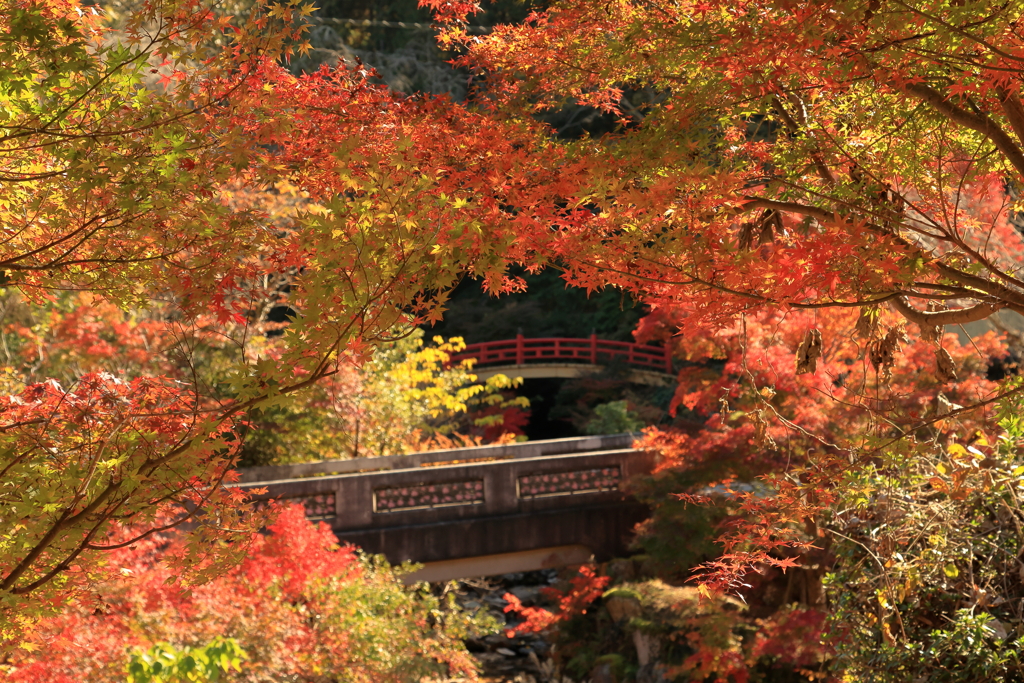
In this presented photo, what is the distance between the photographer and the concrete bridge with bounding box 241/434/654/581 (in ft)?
30.6

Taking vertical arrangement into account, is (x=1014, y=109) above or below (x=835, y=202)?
above

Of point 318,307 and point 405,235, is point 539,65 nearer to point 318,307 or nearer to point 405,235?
point 405,235

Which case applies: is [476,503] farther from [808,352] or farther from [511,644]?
[808,352]

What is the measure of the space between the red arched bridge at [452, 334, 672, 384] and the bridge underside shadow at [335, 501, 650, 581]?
717 cm

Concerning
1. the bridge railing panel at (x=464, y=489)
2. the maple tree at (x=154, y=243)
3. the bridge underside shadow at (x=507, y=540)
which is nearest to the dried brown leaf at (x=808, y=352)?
the maple tree at (x=154, y=243)

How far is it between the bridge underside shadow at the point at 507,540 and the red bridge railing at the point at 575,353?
7162 mm

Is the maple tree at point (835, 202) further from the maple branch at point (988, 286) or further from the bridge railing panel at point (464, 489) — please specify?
the bridge railing panel at point (464, 489)

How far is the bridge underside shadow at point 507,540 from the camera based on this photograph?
9438mm

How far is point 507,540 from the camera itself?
32.7ft

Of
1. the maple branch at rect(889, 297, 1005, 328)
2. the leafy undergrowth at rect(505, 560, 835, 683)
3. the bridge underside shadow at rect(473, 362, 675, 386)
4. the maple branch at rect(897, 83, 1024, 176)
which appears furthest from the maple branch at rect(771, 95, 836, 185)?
the bridge underside shadow at rect(473, 362, 675, 386)

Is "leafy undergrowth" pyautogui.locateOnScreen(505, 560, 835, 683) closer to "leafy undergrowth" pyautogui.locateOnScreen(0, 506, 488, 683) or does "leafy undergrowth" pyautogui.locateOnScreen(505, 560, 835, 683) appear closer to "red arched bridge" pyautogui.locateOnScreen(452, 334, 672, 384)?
"leafy undergrowth" pyautogui.locateOnScreen(0, 506, 488, 683)

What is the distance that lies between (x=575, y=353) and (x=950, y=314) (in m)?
14.6

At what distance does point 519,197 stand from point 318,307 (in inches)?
44.1

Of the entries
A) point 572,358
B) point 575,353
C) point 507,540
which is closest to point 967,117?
point 507,540
